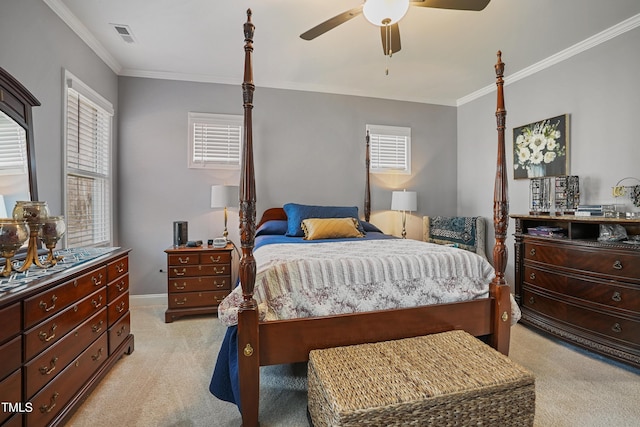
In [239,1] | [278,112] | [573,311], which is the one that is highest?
[239,1]

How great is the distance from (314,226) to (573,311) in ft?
7.84

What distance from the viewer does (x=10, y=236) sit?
4.49ft

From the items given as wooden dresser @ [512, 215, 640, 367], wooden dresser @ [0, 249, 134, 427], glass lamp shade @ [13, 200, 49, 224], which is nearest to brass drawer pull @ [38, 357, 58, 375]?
wooden dresser @ [0, 249, 134, 427]

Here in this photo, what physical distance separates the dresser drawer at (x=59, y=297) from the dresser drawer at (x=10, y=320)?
42 millimetres

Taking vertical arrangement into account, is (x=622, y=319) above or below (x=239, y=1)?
below

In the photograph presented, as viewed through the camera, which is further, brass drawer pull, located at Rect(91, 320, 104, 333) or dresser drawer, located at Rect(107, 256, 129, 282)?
dresser drawer, located at Rect(107, 256, 129, 282)

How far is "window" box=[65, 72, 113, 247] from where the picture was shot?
8.55 ft

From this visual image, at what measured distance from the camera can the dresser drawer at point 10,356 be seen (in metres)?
1.14

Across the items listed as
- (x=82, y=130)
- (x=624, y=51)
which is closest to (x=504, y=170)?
(x=624, y=51)

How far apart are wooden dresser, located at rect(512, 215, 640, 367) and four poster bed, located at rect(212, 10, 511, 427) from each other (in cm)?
104

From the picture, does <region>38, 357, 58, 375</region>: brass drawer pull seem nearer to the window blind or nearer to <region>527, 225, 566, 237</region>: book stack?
the window blind

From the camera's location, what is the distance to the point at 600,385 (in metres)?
1.97

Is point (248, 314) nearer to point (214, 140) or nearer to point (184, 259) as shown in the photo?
point (184, 259)

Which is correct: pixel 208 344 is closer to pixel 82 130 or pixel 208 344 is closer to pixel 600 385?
pixel 82 130
